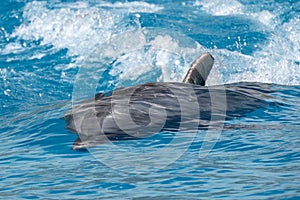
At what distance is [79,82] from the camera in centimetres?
979

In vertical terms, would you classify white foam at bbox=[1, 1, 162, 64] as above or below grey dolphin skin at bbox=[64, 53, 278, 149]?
above

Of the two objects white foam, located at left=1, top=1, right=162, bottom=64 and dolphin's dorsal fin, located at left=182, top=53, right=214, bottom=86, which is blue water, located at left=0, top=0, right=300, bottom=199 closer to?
white foam, located at left=1, top=1, right=162, bottom=64

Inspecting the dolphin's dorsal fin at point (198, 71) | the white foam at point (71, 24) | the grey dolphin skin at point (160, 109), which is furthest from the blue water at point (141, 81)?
the dolphin's dorsal fin at point (198, 71)

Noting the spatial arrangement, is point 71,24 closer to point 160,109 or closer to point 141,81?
point 141,81

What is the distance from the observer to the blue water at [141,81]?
465cm

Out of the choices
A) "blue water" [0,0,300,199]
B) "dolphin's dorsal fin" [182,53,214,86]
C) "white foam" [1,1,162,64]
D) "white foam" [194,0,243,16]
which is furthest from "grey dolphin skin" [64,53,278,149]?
"white foam" [194,0,243,16]

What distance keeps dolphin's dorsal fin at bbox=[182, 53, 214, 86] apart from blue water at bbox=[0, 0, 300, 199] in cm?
89

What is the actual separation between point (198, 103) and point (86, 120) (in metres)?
1.28

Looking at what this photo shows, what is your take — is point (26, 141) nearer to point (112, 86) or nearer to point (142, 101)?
point (142, 101)

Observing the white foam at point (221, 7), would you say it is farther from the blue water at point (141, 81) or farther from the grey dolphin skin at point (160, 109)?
the grey dolphin skin at point (160, 109)

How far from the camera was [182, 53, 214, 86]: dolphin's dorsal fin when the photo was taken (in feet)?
23.3

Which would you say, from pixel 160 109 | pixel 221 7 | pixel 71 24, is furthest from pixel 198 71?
pixel 221 7

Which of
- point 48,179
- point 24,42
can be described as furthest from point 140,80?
point 48,179

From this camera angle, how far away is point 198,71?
23.6ft
